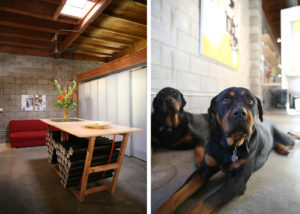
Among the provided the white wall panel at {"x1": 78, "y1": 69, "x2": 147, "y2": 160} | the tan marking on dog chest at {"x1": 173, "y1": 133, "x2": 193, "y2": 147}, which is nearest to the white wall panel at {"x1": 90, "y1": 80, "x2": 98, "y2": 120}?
the white wall panel at {"x1": 78, "y1": 69, "x2": 147, "y2": 160}

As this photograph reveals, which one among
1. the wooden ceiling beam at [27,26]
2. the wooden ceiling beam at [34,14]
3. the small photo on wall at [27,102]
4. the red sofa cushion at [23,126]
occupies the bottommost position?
the red sofa cushion at [23,126]

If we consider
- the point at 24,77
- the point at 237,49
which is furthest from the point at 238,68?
the point at 24,77

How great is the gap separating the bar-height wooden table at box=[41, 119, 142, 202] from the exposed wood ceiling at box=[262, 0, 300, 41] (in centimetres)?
121

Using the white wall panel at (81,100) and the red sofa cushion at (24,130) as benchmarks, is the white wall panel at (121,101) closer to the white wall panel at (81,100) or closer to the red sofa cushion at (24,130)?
the white wall panel at (81,100)

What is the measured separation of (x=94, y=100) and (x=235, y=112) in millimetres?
1060

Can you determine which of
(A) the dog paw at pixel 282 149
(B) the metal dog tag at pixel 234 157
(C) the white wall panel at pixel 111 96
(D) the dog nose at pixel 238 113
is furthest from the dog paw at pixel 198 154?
(C) the white wall panel at pixel 111 96

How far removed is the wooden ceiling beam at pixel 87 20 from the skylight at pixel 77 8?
3 cm

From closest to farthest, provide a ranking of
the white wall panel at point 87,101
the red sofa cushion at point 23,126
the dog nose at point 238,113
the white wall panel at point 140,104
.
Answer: the dog nose at point 238,113
the red sofa cushion at point 23,126
the white wall panel at point 87,101
the white wall panel at point 140,104

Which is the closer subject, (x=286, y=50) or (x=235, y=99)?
(x=235, y=99)

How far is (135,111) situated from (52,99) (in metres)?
0.65

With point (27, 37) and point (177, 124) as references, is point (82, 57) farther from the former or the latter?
point (177, 124)

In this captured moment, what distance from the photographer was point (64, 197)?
1.52 metres

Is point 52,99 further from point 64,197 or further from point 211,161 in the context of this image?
point 211,161

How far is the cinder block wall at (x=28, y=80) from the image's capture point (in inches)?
48.0
